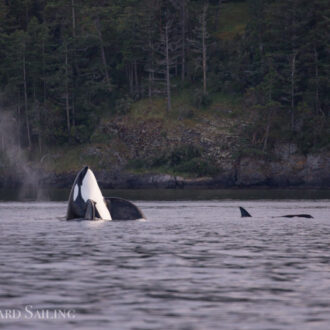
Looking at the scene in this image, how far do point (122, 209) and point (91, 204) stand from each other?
337 cm

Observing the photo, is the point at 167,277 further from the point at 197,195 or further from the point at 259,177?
the point at 259,177

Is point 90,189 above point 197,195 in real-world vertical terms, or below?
above

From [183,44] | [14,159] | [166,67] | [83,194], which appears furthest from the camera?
[183,44]

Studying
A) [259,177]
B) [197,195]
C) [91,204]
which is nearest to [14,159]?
[259,177]

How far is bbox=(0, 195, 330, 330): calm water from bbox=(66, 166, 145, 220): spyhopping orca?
237 cm

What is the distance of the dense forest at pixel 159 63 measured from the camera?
107 meters

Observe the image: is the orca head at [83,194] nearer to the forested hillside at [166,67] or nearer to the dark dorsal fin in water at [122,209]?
the dark dorsal fin in water at [122,209]

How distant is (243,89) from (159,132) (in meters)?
14.1

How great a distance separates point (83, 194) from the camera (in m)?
35.5

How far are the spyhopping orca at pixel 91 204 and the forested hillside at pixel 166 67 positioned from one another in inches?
2543

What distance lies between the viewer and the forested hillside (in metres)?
107

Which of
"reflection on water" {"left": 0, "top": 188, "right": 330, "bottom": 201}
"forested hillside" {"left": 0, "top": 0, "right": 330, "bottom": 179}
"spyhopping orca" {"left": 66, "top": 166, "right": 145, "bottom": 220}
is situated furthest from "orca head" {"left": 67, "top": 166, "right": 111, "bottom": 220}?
Result: "forested hillside" {"left": 0, "top": 0, "right": 330, "bottom": 179}

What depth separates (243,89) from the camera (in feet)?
375

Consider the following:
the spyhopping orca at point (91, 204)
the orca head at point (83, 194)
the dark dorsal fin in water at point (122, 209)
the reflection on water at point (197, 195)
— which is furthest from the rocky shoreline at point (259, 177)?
the orca head at point (83, 194)
